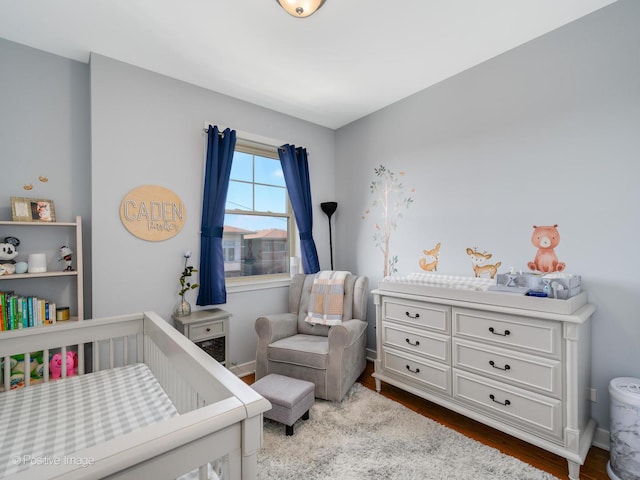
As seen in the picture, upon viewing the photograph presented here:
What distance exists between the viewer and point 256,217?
3186 millimetres

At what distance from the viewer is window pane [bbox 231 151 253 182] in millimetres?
3031

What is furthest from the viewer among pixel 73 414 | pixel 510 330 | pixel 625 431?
pixel 510 330

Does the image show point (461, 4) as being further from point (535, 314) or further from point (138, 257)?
point (138, 257)

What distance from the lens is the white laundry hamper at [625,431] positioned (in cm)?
151

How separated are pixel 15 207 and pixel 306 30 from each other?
2.23m

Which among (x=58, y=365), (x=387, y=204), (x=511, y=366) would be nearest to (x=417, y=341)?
(x=511, y=366)

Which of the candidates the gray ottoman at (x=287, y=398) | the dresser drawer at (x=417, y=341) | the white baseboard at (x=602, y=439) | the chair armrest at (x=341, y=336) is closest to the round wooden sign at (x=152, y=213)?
the gray ottoman at (x=287, y=398)

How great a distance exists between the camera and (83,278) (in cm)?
230

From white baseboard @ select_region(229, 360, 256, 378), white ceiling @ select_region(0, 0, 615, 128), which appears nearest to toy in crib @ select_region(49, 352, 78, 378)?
white baseboard @ select_region(229, 360, 256, 378)

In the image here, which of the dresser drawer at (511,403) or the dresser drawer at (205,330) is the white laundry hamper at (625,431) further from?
the dresser drawer at (205,330)

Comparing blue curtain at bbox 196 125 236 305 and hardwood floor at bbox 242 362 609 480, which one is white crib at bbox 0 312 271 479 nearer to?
blue curtain at bbox 196 125 236 305

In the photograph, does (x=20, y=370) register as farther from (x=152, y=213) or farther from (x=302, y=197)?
(x=302, y=197)

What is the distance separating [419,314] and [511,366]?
25.2 inches

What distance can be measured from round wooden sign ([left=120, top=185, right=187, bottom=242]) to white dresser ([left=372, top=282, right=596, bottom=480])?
1.94m
